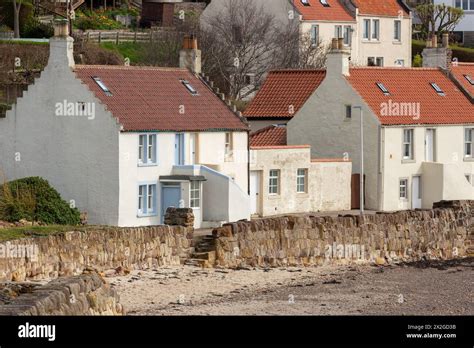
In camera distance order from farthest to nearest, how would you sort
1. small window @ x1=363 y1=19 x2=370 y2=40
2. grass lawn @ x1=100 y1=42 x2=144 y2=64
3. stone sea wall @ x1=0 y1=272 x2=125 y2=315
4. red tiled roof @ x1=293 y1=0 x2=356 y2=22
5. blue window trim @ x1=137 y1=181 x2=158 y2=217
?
small window @ x1=363 y1=19 x2=370 y2=40 < red tiled roof @ x1=293 y1=0 x2=356 y2=22 < grass lawn @ x1=100 y1=42 x2=144 y2=64 < blue window trim @ x1=137 y1=181 x2=158 y2=217 < stone sea wall @ x1=0 y1=272 x2=125 y2=315

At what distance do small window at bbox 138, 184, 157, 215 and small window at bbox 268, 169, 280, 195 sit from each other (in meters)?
6.76

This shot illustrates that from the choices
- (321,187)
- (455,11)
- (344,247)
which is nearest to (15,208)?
(344,247)

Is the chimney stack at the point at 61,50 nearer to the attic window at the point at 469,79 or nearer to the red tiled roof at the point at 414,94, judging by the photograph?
the red tiled roof at the point at 414,94

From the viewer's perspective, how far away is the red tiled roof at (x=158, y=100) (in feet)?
198

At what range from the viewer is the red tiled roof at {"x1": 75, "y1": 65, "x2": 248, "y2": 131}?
198 feet

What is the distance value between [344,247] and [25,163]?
11034mm

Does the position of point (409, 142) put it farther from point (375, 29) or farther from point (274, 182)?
point (375, 29)

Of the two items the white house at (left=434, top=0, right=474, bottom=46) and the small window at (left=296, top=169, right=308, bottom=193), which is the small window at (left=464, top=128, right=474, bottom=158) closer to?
the small window at (left=296, top=169, right=308, bottom=193)

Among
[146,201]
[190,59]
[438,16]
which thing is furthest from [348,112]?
[438,16]

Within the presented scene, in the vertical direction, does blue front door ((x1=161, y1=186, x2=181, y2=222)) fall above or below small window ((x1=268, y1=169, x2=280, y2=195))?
below

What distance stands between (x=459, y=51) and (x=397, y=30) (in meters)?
4.83

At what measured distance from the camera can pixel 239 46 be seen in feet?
302

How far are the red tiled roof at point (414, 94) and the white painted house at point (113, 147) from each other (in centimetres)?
977

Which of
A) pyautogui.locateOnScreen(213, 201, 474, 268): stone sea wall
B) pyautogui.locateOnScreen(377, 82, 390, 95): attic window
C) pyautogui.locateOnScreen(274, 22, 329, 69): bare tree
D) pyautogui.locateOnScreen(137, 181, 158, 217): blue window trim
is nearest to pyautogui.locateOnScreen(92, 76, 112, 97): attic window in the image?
pyautogui.locateOnScreen(137, 181, 158, 217): blue window trim
